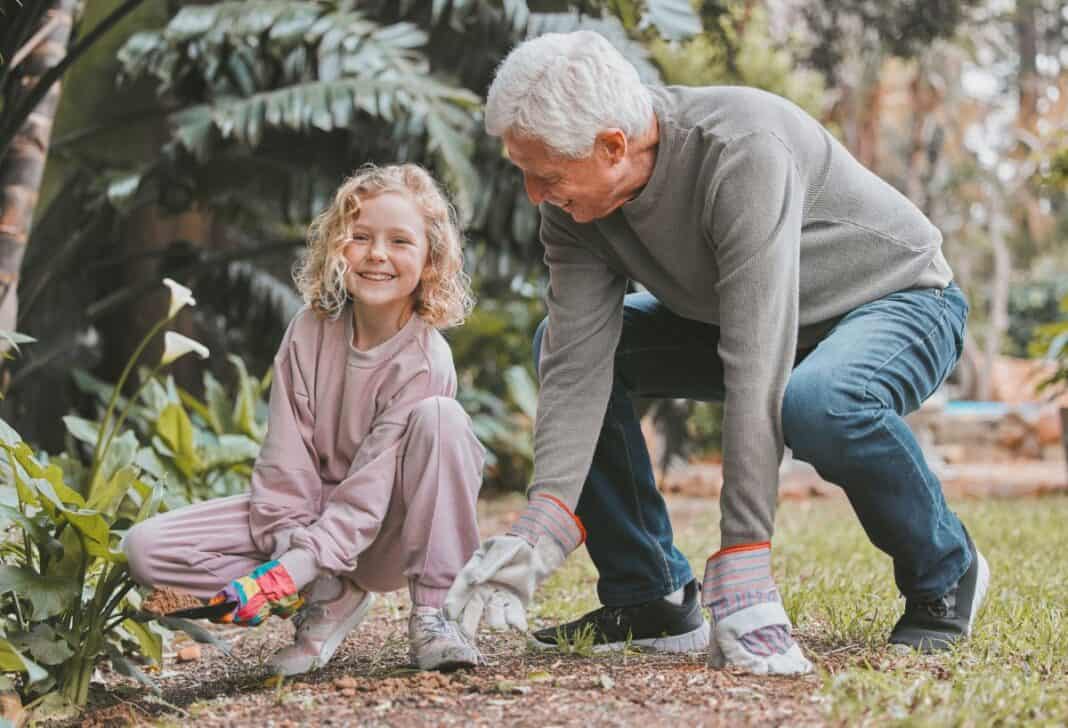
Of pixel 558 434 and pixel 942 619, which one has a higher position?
pixel 558 434

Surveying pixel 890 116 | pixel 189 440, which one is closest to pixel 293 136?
pixel 189 440

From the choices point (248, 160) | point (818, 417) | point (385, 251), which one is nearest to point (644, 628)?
point (818, 417)

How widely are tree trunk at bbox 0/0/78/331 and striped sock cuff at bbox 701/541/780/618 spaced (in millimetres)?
2249

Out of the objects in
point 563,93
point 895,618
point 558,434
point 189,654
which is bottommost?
point 189,654

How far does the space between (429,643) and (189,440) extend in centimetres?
191

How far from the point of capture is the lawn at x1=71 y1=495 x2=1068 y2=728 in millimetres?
1859

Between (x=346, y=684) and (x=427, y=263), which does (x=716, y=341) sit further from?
(x=346, y=684)

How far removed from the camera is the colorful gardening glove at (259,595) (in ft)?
7.02

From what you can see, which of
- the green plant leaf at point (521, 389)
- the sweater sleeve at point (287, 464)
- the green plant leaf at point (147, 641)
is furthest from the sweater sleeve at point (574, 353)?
the green plant leaf at point (521, 389)

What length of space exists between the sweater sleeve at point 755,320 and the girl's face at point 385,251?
705 mm

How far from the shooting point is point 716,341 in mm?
2645

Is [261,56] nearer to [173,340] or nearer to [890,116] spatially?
[173,340]

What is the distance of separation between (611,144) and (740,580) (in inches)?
32.3

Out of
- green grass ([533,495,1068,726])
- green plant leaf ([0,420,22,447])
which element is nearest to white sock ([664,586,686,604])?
green grass ([533,495,1068,726])
